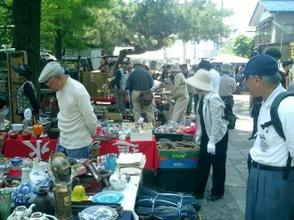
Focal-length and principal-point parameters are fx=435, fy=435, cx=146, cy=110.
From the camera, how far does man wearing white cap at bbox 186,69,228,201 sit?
5.62 meters

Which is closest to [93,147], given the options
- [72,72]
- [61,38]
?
[72,72]

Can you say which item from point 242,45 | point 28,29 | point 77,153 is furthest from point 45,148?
point 242,45

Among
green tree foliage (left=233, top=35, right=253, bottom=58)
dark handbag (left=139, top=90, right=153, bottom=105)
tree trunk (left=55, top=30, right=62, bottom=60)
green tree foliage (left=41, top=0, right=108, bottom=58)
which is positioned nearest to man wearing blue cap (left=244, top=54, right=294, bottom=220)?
dark handbag (left=139, top=90, right=153, bottom=105)

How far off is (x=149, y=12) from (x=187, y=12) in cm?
425

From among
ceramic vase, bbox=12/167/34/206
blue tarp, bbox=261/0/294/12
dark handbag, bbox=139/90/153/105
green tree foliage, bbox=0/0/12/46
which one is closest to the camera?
ceramic vase, bbox=12/167/34/206

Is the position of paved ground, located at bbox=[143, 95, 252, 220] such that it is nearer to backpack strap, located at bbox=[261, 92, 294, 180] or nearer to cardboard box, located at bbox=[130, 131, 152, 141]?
cardboard box, located at bbox=[130, 131, 152, 141]

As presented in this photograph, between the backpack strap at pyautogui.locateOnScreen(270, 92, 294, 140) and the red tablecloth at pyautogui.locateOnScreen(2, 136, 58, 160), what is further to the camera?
the red tablecloth at pyautogui.locateOnScreen(2, 136, 58, 160)

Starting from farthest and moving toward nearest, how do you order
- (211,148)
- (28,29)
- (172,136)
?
(28,29) → (172,136) → (211,148)

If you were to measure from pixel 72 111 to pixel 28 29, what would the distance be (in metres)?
4.93

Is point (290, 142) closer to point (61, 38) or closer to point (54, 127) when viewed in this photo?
point (54, 127)

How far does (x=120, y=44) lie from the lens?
131 ft

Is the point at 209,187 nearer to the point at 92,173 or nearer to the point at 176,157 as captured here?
the point at 176,157

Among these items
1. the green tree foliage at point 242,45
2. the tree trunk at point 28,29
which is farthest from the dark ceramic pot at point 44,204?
the green tree foliage at point 242,45

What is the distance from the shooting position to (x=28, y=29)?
29.3 ft
